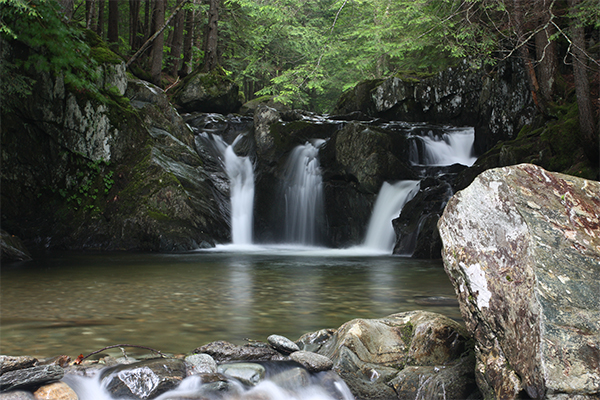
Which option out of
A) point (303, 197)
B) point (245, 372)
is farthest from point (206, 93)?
point (245, 372)

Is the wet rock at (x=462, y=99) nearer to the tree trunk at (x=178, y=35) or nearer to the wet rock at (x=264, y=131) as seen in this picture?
the wet rock at (x=264, y=131)

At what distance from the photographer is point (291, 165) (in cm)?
1530

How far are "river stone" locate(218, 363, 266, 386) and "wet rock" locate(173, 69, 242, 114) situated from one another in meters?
17.0

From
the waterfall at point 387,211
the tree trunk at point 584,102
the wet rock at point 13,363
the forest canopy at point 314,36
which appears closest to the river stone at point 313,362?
the wet rock at point 13,363

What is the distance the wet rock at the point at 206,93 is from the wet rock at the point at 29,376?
1712 centimetres

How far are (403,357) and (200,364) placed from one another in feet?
4.98

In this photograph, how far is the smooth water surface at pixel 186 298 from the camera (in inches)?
177

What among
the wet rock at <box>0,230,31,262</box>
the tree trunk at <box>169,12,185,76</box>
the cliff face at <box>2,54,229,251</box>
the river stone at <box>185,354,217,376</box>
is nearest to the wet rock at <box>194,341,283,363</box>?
the river stone at <box>185,354,217,376</box>

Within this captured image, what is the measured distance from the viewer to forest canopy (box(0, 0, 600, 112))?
28.8ft

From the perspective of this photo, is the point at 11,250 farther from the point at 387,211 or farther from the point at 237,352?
the point at 387,211

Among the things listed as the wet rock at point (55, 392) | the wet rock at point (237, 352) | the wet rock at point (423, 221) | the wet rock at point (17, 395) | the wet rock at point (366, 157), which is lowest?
the wet rock at point (55, 392)

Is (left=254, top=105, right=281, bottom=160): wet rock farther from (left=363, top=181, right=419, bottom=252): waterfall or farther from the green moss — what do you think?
the green moss

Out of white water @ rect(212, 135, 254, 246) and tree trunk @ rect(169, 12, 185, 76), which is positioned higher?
tree trunk @ rect(169, 12, 185, 76)

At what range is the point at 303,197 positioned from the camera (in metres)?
14.8
